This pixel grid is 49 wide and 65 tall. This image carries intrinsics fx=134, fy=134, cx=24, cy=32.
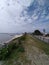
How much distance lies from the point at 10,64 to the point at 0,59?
267 centimetres

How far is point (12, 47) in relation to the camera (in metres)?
18.1

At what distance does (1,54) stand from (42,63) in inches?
208

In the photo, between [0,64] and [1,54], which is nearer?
[0,64]

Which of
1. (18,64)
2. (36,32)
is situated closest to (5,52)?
(18,64)

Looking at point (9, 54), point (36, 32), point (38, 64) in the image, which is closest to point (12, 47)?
point (9, 54)

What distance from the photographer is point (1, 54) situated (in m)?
15.2

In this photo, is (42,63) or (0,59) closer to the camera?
(42,63)

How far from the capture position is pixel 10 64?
12047 millimetres

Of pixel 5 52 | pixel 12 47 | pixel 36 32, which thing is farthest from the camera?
pixel 36 32

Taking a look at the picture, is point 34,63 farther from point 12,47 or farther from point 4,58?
point 12,47

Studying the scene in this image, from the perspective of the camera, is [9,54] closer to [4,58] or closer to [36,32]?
[4,58]

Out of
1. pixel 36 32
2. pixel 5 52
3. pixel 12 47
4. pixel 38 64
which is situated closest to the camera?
pixel 38 64

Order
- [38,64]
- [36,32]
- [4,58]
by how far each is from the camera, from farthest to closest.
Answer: [36,32]
[4,58]
[38,64]

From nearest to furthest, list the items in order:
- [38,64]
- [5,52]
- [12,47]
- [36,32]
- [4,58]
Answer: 1. [38,64]
2. [4,58]
3. [5,52]
4. [12,47]
5. [36,32]
